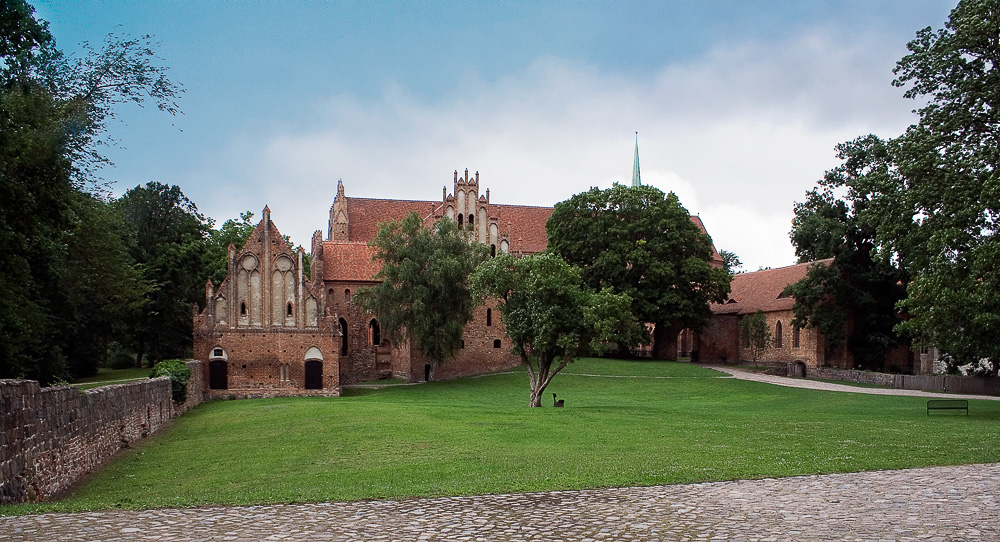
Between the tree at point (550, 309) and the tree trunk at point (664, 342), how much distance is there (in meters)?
30.4

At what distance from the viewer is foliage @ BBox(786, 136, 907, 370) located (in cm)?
4934

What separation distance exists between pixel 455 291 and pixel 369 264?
31.4ft

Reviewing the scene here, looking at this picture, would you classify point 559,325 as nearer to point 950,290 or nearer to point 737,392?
point 950,290

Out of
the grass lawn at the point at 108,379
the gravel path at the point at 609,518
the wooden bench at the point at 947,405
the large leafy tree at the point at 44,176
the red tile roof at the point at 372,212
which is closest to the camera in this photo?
the gravel path at the point at 609,518

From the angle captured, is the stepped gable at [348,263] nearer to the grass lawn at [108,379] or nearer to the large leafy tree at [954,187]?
the grass lawn at [108,379]

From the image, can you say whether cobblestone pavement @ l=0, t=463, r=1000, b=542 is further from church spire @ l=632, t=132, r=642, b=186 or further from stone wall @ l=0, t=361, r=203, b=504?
church spire @ l=632, t=132, r=642, b=186

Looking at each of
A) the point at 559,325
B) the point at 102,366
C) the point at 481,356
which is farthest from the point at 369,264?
the point at 559,325

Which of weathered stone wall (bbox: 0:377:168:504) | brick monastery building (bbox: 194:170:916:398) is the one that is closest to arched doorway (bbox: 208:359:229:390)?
brick monastery building (bbox: 194:170:916:398)

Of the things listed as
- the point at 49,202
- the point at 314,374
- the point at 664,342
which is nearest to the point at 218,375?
the point at 314,374

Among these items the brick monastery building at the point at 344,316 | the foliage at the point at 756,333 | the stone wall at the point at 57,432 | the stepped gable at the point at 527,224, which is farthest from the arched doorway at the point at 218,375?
the foliage at the point at 756,333

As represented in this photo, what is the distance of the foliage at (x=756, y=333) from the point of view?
181ft

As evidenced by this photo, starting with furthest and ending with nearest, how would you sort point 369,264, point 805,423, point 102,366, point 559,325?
1. point 102,366
2. point 369,264
3. point 559,325
4. point 805,423

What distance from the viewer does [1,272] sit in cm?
2033

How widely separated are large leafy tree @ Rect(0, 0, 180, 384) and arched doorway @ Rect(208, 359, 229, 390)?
1136cm
